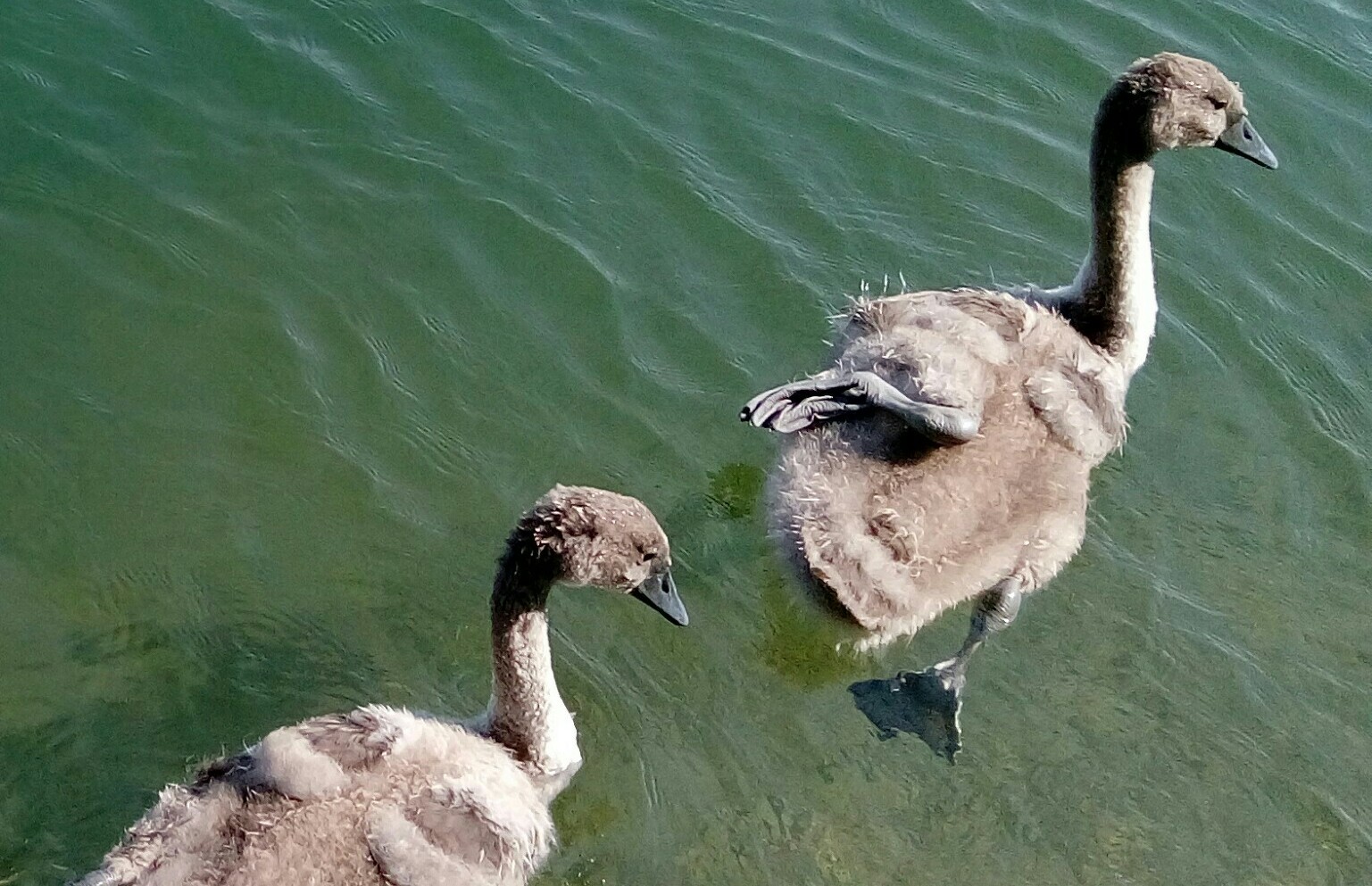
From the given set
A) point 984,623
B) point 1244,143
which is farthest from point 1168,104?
point 984,623

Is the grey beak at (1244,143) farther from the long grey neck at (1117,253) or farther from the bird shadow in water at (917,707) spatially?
the bird shadow in water at (917,707)

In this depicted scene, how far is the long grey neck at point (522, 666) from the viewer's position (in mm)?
6699

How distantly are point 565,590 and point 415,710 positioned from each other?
3.57ft

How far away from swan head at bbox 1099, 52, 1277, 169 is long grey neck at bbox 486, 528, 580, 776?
4071 millimetres

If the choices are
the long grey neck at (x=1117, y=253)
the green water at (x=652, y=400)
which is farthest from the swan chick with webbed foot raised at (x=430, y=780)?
the long grey neck at (x=1117, y=253)

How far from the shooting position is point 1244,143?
8727mm

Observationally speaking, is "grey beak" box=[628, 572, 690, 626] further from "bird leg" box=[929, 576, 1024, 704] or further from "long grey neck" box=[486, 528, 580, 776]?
"bird leg" box=[929, 576, 1024, 704]

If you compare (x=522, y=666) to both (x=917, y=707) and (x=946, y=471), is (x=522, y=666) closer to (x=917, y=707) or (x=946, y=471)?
(x=917, y=707)

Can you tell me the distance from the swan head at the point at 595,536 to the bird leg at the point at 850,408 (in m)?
0.84

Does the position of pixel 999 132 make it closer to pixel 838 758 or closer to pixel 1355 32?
pixel 1355 32

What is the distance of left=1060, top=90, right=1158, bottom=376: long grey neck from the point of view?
330 inches

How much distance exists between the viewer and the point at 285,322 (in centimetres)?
888

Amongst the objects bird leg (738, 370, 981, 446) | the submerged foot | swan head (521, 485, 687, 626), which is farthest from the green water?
bird leg (738, 370, 981, 446)

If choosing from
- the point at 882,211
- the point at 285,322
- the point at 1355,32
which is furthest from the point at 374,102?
the point at 1355,32
